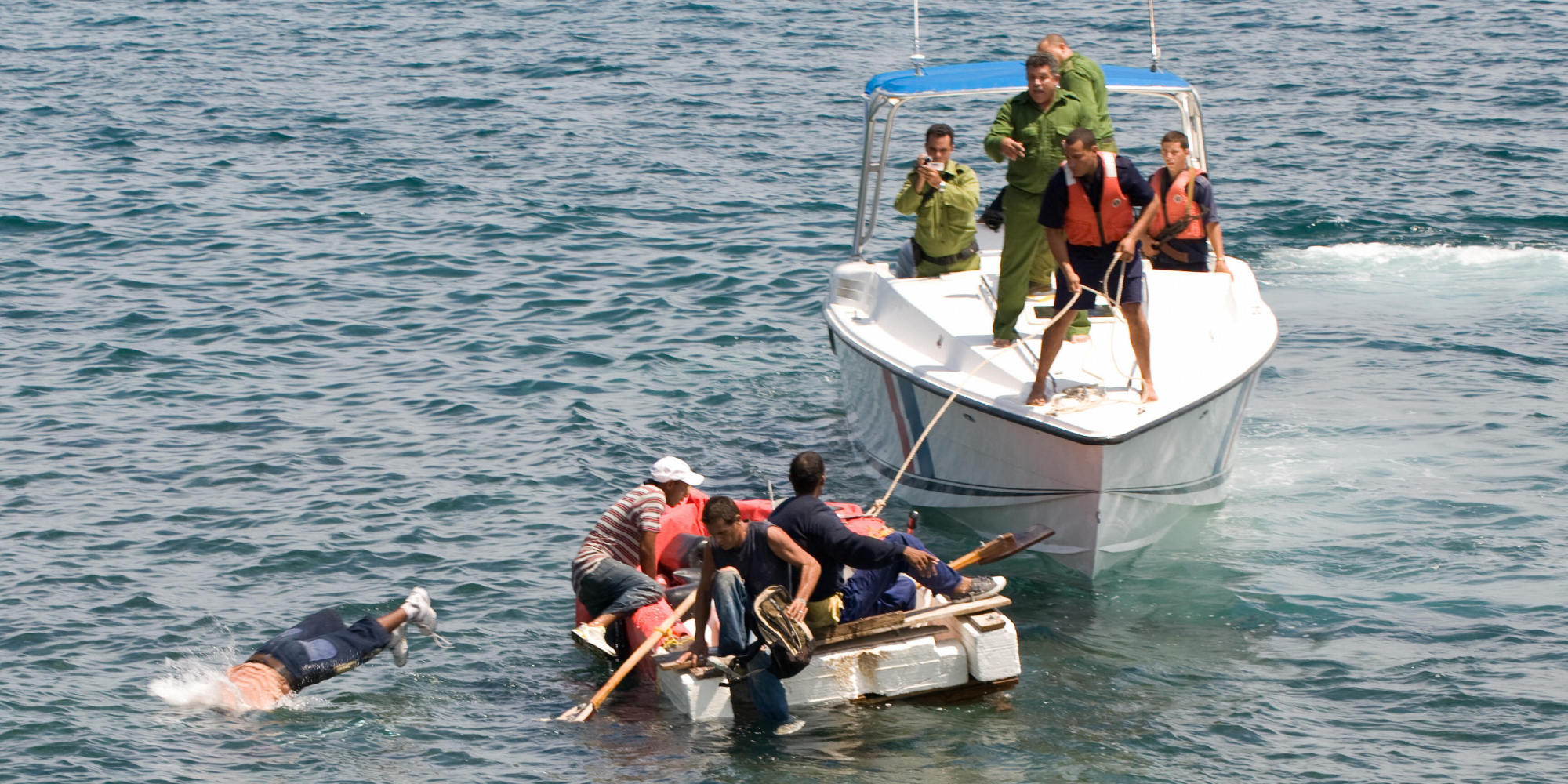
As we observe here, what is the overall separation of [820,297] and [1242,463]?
19.2 feet

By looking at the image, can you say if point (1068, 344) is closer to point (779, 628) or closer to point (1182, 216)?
point (1182, 216)

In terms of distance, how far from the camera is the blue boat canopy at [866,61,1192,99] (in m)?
11.6

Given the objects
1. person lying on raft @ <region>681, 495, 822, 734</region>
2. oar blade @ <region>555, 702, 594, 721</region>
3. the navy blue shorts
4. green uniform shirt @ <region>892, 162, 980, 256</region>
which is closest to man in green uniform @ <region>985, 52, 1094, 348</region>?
the navy blue shorts

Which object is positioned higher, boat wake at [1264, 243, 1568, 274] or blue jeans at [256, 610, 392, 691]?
blue jeans at [256, 610, 392, 691]

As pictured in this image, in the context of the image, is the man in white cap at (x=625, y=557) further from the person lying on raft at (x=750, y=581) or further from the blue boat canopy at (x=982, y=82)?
the blue boat canopy at (x=982, y=82)

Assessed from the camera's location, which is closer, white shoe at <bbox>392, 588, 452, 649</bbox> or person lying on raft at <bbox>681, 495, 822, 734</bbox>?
person lying on raft at <bbox>681, 495, 822, 734</bbox>

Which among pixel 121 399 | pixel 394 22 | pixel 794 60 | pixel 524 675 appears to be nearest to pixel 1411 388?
pixel 524 675

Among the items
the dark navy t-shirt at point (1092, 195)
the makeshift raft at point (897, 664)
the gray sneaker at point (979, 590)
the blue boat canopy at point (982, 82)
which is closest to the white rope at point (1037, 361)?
the dark navy t-shirt at point (1092, 195)

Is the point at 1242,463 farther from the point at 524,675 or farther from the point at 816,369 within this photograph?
the point at 524,675

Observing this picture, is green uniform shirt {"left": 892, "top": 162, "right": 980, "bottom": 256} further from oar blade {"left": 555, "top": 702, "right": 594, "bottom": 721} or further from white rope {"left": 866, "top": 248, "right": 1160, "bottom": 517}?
oar blade {"left": 555, "top": 702, "right": 594, "bottom": 721}

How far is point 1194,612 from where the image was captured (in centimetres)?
952

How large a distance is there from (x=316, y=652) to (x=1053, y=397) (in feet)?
14.3

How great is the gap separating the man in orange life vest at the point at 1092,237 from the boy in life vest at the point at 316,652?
378cm

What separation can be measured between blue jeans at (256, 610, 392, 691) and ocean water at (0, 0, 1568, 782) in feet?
0.68
